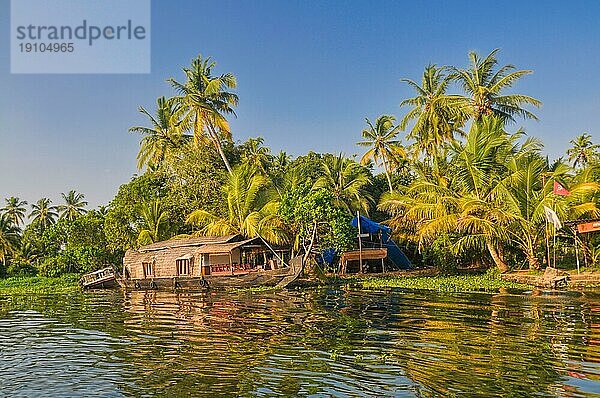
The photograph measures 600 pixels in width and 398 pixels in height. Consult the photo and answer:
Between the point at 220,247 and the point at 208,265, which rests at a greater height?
the point at 220,247

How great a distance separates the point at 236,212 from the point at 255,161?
7270 mm


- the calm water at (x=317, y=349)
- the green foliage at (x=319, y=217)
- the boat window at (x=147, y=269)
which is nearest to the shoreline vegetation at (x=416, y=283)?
the green foliage at (x=319, y=217)

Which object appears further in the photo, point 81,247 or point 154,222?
point 81,247

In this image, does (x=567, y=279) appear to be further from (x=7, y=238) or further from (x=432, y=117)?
(x=7, y=238)

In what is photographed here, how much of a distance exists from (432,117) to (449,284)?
13.4m

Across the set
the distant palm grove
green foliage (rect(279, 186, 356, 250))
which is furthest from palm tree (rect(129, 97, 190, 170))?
green foliage (rect(279, 186, 356, 250))

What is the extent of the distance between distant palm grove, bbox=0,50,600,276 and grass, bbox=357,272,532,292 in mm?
2045

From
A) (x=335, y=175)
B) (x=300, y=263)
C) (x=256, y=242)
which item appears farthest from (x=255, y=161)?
(x=300, y=263)

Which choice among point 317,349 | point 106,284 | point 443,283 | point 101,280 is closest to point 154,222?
point 106,284

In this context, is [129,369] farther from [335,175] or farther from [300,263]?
[335,175]

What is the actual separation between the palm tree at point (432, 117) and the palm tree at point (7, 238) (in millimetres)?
34998

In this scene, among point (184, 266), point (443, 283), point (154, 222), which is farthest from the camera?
point (154, 222)

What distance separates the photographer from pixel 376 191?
1474 inches

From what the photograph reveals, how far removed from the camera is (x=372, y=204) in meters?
36.3
